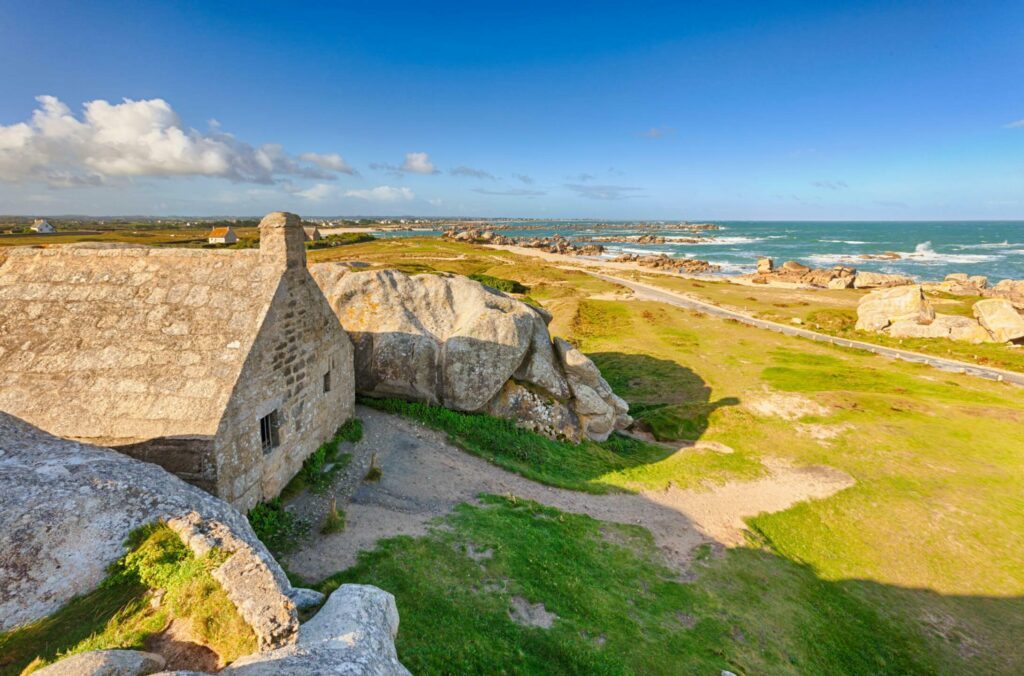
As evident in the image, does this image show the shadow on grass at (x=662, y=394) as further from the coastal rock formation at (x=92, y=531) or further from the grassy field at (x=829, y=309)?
the grassy field at (x=829, y=309)

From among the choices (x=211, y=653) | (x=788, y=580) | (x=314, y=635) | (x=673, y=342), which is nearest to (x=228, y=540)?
(x=211, y=653)

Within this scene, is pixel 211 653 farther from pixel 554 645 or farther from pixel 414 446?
pixel 414 446

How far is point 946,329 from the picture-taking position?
4681 centimetres

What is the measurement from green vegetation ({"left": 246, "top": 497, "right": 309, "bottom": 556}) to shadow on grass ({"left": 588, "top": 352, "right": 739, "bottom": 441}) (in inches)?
773

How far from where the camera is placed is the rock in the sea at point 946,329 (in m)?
45.2

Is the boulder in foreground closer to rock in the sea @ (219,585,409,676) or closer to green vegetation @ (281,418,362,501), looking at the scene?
green vegetation @ (281,418,362,501)

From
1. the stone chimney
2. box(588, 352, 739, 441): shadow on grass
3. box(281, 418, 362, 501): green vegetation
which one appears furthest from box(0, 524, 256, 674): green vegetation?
box(588, 352, 739, 441): shadow on grass

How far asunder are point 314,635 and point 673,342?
40.9m

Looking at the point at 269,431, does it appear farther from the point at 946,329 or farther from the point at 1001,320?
the point at 1001,320

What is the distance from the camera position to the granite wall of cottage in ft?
35.4

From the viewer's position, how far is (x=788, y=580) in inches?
→ 597

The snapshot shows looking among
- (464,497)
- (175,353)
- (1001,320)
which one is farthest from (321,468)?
(1001,320)

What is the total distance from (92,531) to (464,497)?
10199mm

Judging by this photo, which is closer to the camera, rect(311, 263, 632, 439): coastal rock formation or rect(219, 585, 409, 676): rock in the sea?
rect(219, 585, 409, 676): rock in the sea
